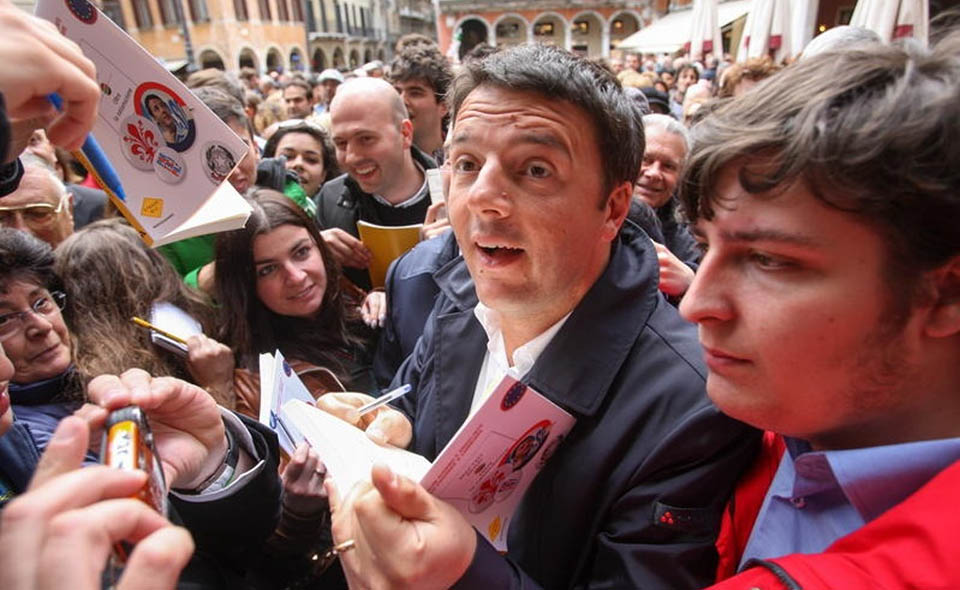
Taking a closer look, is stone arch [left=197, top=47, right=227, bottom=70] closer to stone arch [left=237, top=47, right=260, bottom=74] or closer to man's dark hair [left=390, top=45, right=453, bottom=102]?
stone arch [left=237, top=47, right=260, bottom=74]

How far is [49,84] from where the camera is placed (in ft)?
2.58

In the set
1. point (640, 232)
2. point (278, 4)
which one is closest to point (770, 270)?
point (640, 232)

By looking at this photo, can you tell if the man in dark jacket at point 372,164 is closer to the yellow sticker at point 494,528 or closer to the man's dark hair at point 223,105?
the man's dark hair at point 223,105

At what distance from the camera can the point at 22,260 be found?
67.9 inches

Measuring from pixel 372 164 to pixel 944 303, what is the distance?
108 inches

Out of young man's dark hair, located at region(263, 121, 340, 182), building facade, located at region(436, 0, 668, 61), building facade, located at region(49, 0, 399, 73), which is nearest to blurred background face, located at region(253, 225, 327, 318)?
young man's dark hair, located at region(263, 121, 340, 182)

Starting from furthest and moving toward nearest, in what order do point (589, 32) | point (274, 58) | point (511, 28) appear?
point (589, 32) < point (511, 28) < point (274, 58)

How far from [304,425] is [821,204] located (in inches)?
44.0

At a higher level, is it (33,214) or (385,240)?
(33,214)

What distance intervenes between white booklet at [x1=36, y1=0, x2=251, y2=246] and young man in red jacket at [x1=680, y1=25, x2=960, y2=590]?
3.53ft

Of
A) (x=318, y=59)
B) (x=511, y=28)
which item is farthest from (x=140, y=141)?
(x=511, y=28)

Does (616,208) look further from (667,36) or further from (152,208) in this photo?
(667,36)

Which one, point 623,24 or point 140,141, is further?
point 623,24

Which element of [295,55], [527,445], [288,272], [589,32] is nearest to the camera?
[527,445]
